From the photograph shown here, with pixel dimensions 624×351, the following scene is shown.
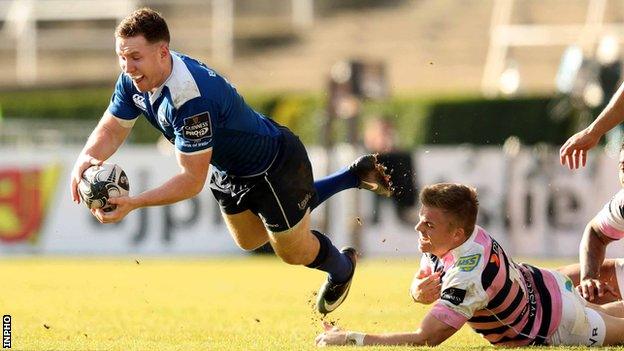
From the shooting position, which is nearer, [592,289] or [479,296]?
[479,296]

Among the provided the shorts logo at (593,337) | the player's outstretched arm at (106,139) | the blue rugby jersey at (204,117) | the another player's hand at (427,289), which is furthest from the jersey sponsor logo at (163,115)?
the shorts logo at (593,337)

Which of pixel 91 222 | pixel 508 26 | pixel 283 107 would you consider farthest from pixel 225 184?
pixel 508 26

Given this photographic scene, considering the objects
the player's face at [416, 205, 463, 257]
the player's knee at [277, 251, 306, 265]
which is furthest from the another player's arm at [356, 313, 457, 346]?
the player's knee at [277, 251, 306, 265]

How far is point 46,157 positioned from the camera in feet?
69.7

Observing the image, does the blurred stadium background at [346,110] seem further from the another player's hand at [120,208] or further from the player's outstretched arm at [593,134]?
the player's outstretched arm at [593,134]

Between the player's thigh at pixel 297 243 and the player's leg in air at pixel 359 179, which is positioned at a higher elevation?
the player's leg in air at pixel 359 179

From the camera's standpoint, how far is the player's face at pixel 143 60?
8.48 meters

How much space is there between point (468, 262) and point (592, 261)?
1.07m

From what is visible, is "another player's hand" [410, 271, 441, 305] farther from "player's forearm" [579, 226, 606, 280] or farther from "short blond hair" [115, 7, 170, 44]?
"short blond hair" [115, 7, 170, 44]

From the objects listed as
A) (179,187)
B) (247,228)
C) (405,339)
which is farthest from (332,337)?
(247,228)

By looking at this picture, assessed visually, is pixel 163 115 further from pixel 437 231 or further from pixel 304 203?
pixel 437 231

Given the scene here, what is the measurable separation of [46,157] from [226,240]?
3172 mm

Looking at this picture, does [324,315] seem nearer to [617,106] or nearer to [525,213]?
[617,106]

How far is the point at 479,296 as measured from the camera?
7863 millimetres
